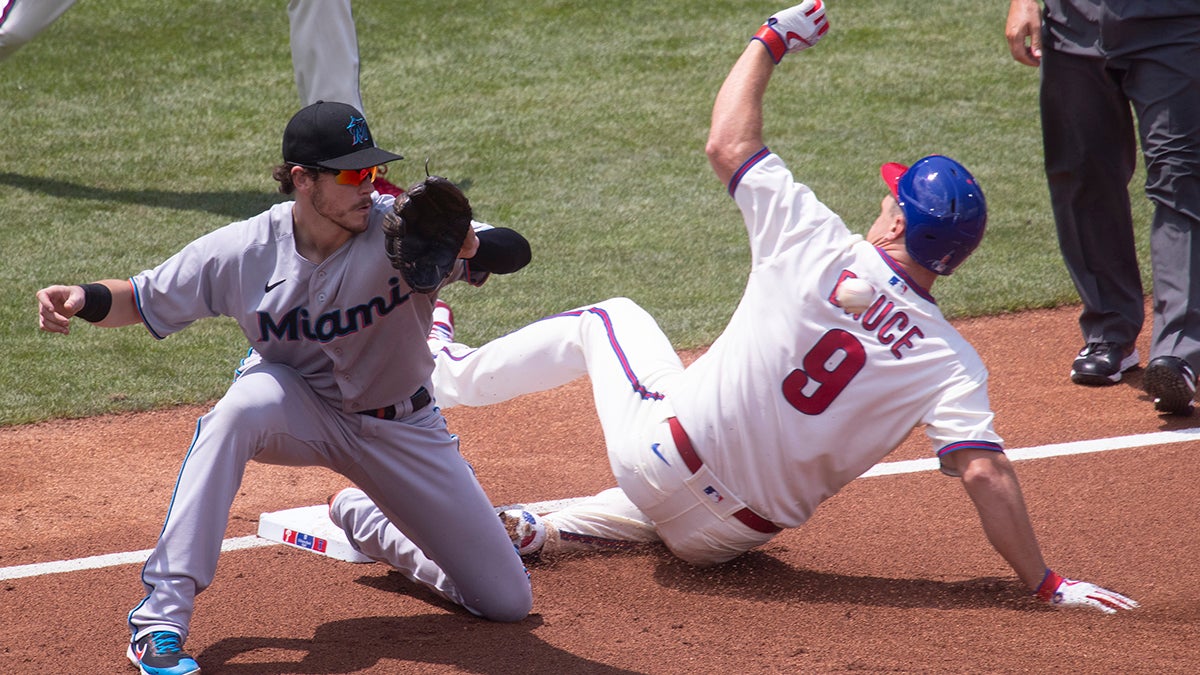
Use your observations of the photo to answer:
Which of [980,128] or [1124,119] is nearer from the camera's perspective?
[1124,119]

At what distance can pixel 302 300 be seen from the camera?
141 inches

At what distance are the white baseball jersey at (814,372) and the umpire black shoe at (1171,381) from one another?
1604 mm

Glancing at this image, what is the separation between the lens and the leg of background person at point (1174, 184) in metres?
5.02

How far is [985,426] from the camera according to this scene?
11.4 feet

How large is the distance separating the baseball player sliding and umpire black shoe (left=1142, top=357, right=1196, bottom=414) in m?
1.46

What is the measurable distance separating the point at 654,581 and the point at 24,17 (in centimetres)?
528

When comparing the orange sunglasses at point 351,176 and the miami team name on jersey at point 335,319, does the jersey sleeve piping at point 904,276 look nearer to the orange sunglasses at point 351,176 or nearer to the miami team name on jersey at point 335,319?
the miami team name on jersey at point 335,319

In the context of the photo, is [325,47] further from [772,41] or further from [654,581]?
[654,581]

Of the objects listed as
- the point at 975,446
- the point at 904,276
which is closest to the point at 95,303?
the point at 904,276

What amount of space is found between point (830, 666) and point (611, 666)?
1.70 ft

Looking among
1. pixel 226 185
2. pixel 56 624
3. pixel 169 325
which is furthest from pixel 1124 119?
pixel 226 185

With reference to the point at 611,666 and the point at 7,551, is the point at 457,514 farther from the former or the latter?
the point at 7,551

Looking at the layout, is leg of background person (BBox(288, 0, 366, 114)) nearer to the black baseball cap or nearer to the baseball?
the black baseball cap

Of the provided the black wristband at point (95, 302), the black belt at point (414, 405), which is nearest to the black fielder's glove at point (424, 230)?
the black belt at point (414, 405)
